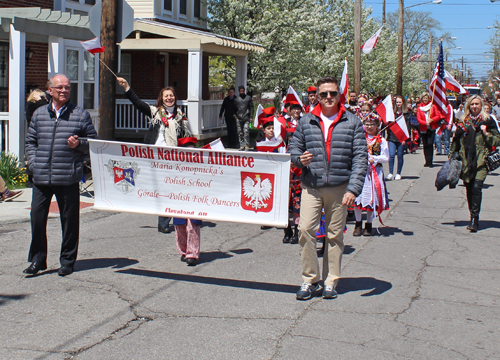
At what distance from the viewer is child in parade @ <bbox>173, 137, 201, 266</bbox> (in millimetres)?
6863

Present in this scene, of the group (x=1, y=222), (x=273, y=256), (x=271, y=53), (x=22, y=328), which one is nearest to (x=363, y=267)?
(x=273, y=256)

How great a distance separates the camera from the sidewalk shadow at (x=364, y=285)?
605 cm

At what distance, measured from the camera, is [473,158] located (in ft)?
30.0

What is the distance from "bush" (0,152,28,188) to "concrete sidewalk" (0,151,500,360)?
3.29 m

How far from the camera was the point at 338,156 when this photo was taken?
5.54m

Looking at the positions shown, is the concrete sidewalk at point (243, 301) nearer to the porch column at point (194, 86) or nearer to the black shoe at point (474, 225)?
the black shoe at point (474, 225)

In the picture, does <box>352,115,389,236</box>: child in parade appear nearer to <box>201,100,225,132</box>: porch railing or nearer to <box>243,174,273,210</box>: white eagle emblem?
<box>243,174,273,210</box>: white eagle emblem

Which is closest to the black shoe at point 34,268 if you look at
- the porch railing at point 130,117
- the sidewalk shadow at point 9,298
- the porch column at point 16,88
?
the sidewalk shadow at point 9,298

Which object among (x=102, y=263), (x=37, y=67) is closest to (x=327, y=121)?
(x=102, y=263)

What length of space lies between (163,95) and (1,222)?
3190mm

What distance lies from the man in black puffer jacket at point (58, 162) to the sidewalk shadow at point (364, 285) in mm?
2726

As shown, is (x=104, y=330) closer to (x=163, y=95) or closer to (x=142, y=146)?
(x=142, y=146)

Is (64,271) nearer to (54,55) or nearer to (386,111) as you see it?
(386,111)

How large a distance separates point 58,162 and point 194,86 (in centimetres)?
1323
